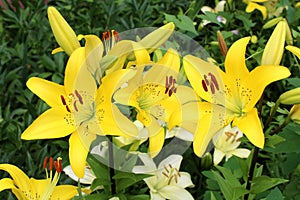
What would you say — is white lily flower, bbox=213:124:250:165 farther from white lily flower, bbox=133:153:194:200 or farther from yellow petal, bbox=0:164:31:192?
yellow petal, bbox=0:164:31:192

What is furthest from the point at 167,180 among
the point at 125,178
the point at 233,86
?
the point at 233,86

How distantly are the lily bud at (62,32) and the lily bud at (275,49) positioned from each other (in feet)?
0.87

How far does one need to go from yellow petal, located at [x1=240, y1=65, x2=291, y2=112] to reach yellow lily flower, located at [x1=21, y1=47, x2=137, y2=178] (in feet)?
0.56

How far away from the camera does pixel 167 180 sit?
1079mm

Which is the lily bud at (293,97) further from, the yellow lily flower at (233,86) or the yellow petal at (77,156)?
the yellow petal at (77,156)

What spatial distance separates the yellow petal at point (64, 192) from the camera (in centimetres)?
91

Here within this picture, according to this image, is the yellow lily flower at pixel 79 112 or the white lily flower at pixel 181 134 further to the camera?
the white lily flower at pixel 181 134

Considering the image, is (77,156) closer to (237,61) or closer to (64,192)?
(64,192)

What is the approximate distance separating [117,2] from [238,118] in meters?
1.08

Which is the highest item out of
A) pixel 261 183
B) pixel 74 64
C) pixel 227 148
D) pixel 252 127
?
pixel 74 64

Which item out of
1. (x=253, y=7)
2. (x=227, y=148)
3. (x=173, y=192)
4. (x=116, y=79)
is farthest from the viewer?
(x=253, y=7)

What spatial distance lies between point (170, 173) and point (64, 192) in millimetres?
240

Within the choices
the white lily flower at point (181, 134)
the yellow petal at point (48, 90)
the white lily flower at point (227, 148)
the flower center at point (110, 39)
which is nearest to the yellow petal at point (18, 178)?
the yellow petal at point (48, 90)

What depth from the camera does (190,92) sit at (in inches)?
33.8
